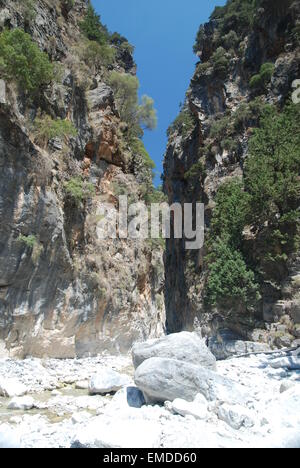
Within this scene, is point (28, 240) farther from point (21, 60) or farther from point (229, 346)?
point (229, 346)

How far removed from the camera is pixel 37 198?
10.3 meters

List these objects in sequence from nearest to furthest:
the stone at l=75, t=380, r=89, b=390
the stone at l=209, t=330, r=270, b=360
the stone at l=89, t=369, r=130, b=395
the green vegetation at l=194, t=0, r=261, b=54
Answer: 1. the stone at l=89, t=369, r=130, b=395
2. the stone at l=75, t=380, r=89, b=390
3. the stone at l=209, t=330, r=270, b=360
4. the green vegetation at l=194, t=0, r=261, b=54

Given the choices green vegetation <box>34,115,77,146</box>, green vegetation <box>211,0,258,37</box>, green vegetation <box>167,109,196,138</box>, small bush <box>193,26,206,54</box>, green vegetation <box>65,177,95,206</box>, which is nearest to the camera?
green vegetation <box>34,115,77,146</box>

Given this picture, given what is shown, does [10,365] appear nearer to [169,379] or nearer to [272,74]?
[169,379]

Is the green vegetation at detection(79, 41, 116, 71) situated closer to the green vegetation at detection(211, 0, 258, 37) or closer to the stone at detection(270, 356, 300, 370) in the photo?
the green vegetation at detection(211, 0, 258, 37)

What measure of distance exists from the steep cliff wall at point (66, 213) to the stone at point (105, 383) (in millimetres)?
3509

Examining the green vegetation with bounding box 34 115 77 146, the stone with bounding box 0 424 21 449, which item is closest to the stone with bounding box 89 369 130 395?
the stone with bounding box 0 424 21 449

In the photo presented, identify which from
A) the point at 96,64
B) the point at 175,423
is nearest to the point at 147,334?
the point at 175,423

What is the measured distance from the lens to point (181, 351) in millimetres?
5672

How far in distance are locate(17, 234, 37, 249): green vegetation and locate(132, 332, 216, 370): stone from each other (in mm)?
5016

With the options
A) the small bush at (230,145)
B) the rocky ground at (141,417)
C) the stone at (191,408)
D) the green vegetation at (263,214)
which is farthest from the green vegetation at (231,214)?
the stone at (191,408)

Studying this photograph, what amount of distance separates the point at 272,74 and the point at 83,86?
15815mm

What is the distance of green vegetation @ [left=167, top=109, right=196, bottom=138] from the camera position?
34.1m

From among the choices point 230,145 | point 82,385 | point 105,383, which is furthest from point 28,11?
point 230,145
